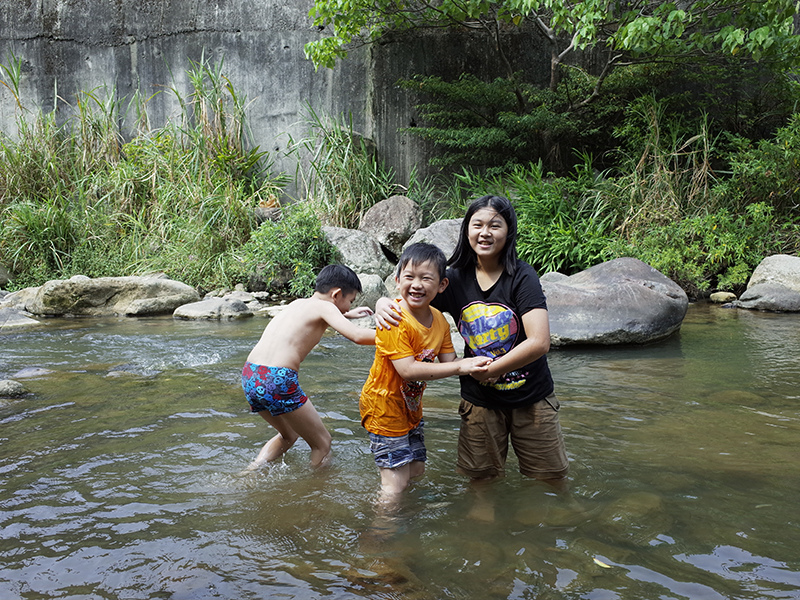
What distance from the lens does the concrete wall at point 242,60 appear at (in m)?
10.7

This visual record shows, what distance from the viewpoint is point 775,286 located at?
298 inches

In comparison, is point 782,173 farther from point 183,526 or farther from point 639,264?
point 183,526

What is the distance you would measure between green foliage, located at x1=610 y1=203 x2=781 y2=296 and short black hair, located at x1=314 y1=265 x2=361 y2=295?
5755mm

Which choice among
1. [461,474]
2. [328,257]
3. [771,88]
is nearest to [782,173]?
[771,88]

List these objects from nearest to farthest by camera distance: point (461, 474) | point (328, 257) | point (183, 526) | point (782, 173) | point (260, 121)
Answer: point (183, 526) → point (461, 474) → point (782, 173) → point (328, 257) → point (260, 121)

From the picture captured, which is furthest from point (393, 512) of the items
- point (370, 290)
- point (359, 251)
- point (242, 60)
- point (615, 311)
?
point (242, 60)

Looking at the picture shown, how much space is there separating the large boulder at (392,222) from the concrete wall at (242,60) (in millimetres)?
1095

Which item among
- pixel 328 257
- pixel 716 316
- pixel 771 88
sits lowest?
pixel 716 316

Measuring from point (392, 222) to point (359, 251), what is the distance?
100cm

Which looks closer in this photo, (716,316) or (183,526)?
A: (183,526)

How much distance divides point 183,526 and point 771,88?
9699mm

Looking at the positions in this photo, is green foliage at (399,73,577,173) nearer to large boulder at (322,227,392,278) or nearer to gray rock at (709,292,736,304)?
large boulder at (322,227,392,278)

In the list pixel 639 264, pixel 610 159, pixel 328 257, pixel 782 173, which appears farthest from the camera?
pixel 610 159

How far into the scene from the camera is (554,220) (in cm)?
898
